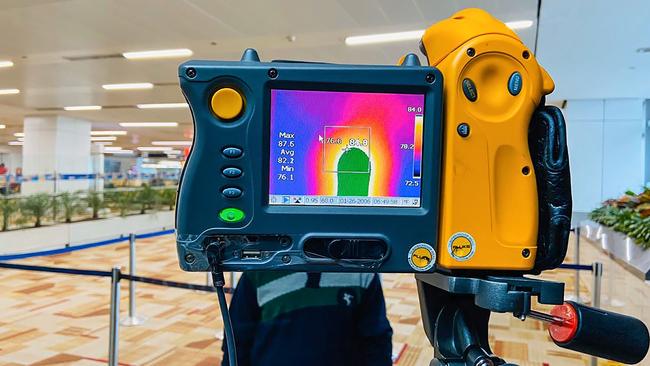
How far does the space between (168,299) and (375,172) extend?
5.57 m

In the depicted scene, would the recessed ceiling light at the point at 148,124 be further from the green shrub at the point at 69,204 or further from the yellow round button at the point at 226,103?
the yellow round button at the point at 226,103

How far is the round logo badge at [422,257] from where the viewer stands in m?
0.76

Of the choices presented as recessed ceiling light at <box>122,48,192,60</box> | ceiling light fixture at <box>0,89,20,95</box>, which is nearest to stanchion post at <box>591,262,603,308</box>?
recessed ceiling light at <box>122,48,192,60</box>

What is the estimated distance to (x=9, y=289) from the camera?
6391 mm

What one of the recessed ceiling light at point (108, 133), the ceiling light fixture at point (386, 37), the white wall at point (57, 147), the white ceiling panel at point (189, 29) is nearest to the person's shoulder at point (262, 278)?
the white ceiling panel at point (189, 29)

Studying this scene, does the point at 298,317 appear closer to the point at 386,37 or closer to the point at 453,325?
the point at 453,325

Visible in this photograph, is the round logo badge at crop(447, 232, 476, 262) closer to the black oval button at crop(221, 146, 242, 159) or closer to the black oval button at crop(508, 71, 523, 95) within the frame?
the black oval button at crop(508, 71, 523, 95)

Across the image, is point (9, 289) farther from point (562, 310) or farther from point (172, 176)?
point (172, 176)

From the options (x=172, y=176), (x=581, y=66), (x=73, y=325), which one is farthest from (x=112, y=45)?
(x=172, y=176)

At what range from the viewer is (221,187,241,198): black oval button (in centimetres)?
74

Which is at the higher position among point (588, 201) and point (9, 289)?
point (588, 201)

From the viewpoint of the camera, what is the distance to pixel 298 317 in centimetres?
142

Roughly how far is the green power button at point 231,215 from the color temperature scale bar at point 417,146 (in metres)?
0.27

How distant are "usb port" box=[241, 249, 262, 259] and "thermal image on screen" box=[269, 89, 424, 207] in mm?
78
